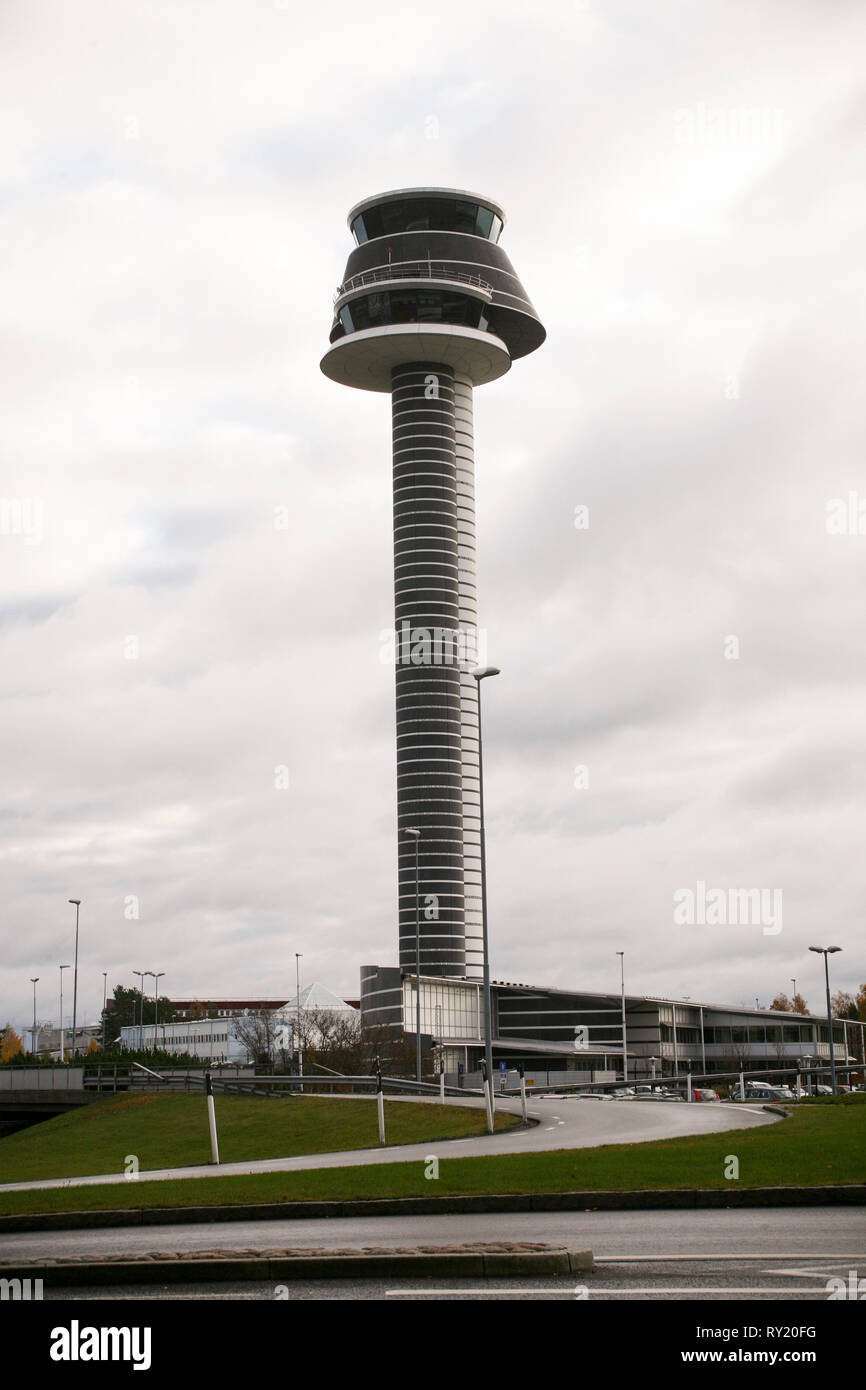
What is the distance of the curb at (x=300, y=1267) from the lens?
11398 mm

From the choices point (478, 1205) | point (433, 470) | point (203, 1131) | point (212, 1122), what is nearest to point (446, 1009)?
point (433, 470)

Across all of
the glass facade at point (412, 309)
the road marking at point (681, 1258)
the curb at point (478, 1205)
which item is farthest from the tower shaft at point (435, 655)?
the road marking at point (681, 1258)

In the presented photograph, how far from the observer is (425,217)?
165 metres

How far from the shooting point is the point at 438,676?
167375 mm

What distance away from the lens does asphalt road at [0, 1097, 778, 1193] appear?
93.1 ft

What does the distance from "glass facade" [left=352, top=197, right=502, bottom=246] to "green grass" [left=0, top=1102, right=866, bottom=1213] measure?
151966mm

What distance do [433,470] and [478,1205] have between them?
524ft

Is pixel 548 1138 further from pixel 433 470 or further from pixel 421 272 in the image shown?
pixel 433 470

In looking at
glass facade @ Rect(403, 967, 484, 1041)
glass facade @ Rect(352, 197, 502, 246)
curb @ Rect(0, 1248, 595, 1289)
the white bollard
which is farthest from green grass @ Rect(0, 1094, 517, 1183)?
glass facade @ Rect(352, 197, 502, 246)

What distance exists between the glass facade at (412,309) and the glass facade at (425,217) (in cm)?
751

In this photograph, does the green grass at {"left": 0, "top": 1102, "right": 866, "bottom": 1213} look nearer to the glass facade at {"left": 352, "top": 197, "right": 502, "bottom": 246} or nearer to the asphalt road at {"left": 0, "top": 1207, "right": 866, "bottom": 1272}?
the asphalt road at {"left": 0, "top": 1207, "right": 866, "bottom": 1272}

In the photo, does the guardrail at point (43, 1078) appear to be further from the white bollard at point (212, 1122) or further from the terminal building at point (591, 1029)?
the terminal building at point (591, 1029)
